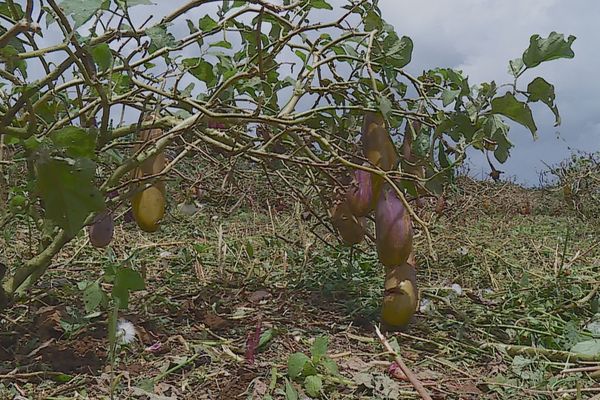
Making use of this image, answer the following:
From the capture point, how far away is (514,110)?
107 centimetres

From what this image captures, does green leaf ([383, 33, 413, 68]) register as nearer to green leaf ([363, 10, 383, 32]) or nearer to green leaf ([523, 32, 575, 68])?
green leaf ([363, 10, 383, 32])

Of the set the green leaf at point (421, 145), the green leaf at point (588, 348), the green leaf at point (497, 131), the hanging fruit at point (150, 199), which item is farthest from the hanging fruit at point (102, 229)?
the green leaf at point (588, 348)

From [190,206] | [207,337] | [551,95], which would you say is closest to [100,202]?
[207,337]

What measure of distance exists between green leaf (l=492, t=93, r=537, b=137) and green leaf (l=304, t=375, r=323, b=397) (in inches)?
19.9

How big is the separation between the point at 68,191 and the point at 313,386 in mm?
499

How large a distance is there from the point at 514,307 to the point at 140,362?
89 cm

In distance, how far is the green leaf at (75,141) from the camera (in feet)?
2.65

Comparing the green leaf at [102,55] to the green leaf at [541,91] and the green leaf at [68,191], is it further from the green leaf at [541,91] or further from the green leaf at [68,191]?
the green leaf at [541,91]

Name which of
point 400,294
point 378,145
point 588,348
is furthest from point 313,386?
point 588,348

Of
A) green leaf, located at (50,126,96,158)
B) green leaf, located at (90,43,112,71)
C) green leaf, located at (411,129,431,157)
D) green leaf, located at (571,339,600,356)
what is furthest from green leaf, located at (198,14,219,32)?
green leaf, located at (571,339,600,356)

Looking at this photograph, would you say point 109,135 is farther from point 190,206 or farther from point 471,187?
point 471,187

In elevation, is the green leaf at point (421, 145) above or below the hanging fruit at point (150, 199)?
above

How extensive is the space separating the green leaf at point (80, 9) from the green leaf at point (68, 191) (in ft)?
0.52

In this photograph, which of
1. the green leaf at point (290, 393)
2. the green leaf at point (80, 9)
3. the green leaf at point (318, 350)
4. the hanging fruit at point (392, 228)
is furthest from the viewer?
the hanging fruit at point (392, 228)
